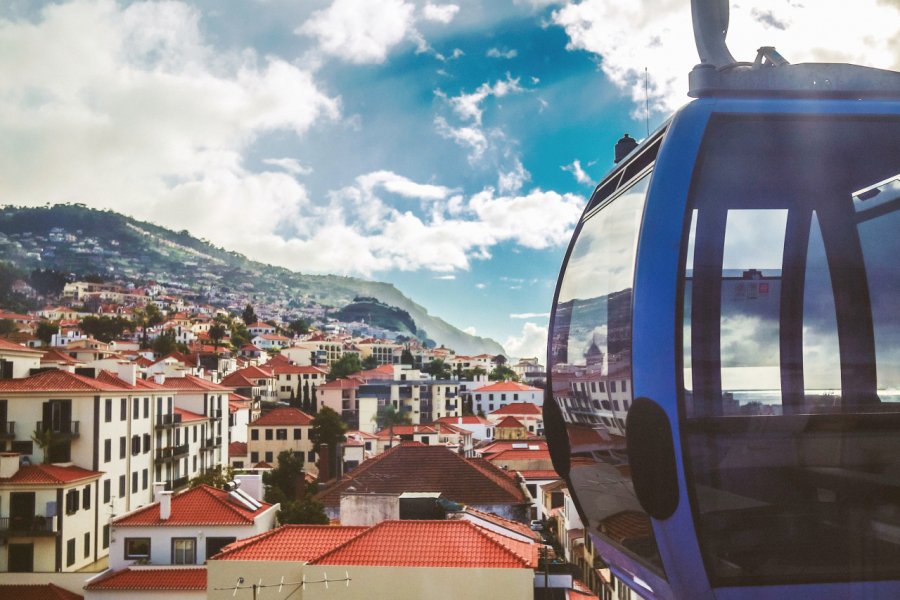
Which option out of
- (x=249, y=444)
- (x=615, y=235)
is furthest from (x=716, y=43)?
(x=249, y=444)

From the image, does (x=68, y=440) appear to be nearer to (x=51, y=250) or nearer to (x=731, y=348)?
(x=731, y=348)

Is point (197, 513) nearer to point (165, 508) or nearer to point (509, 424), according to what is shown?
point (165, 508)

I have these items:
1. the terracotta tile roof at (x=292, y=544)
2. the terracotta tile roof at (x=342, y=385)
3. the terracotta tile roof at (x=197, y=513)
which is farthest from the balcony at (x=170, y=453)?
the terracotta tile roof at (x=342, y=385)

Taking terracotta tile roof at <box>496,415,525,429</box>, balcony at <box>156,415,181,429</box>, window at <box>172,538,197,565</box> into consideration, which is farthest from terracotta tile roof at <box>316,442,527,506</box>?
terracotta tile roof at <box>496,415,525,429</box>

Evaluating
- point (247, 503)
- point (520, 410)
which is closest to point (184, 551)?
point (247, 503)

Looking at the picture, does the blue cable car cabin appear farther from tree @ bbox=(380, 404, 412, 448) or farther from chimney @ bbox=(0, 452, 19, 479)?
tree @ bbox=(380, 404, 412, 448)
